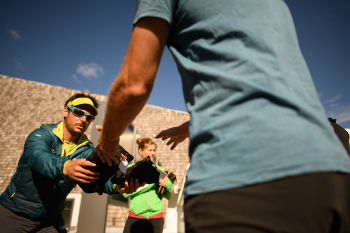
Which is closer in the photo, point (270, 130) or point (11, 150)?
point (270, 130)

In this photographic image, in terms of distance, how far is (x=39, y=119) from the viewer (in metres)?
14.8

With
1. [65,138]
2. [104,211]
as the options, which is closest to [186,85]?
[65,138]

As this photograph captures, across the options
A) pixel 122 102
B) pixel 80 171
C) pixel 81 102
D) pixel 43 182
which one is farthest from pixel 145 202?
pixel 122 102

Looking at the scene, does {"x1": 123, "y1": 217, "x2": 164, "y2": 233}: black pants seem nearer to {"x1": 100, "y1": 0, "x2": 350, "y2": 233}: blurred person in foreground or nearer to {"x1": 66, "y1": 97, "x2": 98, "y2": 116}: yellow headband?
{"x1": 66, "y1": 97, "x2": 98, "y2": 116}: yellow headband

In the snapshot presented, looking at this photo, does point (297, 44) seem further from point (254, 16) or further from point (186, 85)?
point (186, 85)

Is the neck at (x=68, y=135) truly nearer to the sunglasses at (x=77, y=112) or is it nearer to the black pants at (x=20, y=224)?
the sunglasses at (x=77, y=112)

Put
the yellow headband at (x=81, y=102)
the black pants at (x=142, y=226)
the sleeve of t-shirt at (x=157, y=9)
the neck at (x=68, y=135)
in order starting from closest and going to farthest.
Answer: the sleeve of t-shirt at (x=157, y=9) → the neck at (x=68, y=135) → the yellow headband at (x=81, y=102) → the black pants at (x=142, y=226)

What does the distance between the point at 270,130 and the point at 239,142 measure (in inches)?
3.9

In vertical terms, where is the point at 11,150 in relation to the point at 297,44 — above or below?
above

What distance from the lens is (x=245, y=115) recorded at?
69 cm

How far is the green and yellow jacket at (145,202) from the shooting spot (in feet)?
14.3

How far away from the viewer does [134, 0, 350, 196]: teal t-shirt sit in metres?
0.64

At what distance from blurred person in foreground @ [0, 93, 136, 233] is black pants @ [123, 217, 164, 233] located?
1.72 metres

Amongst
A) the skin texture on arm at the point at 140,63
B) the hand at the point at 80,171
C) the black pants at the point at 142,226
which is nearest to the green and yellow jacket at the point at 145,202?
the black pants at the point at 142,226
